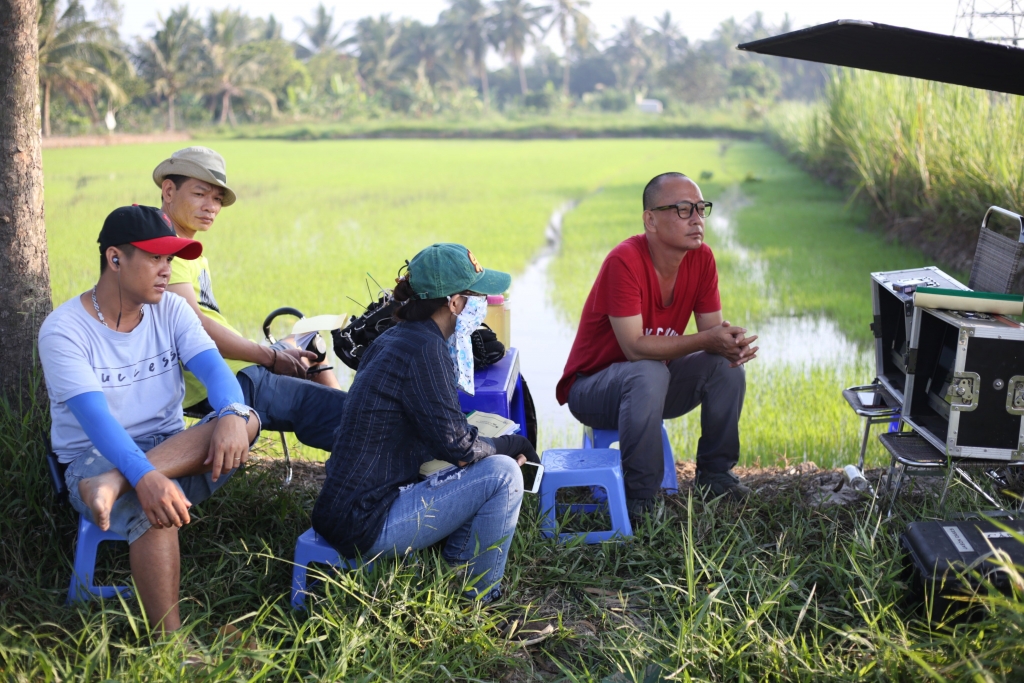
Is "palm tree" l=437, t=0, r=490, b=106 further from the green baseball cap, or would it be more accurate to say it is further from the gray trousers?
the green baseball cap

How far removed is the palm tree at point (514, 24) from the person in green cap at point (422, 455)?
66.1 m

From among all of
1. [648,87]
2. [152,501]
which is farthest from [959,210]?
[648,87]

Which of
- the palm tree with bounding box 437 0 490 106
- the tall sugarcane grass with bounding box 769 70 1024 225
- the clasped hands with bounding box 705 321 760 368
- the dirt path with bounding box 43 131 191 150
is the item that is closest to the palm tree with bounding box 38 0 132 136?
the dirt path with bounding box 43 131 191 150

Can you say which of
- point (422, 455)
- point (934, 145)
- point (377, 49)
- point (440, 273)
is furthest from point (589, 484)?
point (377, 49)

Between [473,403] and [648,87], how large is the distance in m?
73.7

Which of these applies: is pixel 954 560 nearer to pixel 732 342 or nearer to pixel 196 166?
pixel 732 342

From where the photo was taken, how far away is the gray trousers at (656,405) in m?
3.26

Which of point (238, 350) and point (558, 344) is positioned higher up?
point (238, 350)

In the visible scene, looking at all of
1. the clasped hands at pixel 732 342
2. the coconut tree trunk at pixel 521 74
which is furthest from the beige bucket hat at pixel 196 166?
the coconut tree trunk at pixel 521 74

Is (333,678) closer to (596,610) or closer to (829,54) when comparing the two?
(596,610)

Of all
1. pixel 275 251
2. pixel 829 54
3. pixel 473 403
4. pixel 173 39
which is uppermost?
pixel 173 39

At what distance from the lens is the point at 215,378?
2816 millimetres

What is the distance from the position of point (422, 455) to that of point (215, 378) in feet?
2.42

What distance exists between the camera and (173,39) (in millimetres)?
40281
